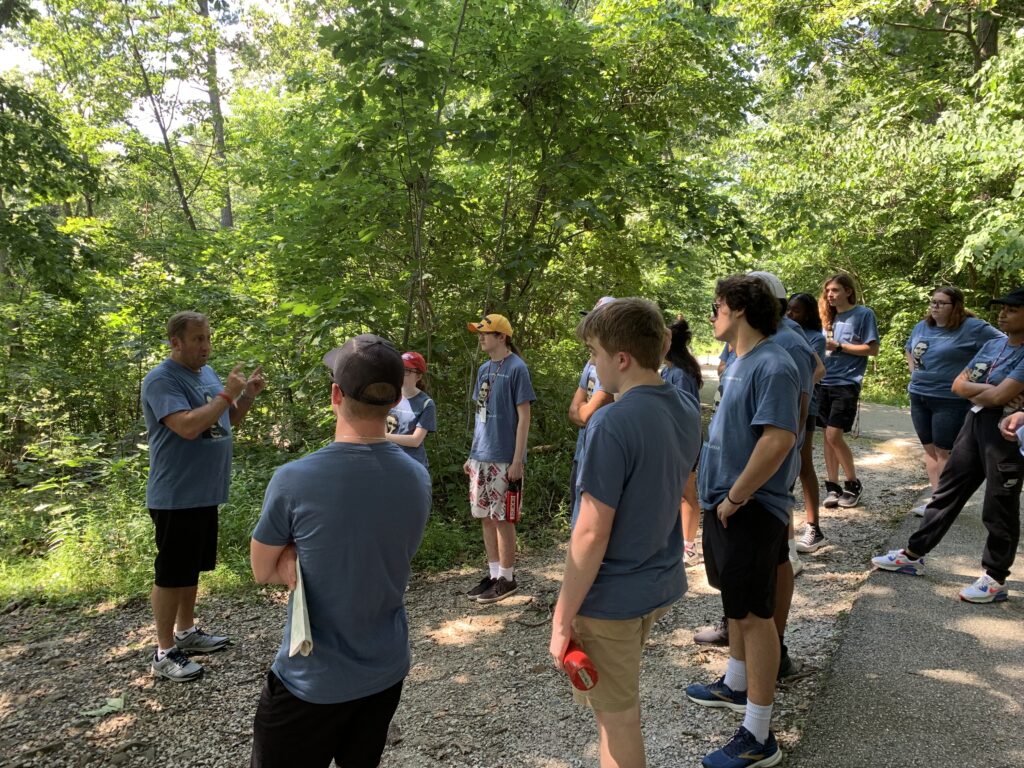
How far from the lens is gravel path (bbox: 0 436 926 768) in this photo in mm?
2783

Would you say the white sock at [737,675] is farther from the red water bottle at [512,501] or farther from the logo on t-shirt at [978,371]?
the logo on t-shirt at [978,371]

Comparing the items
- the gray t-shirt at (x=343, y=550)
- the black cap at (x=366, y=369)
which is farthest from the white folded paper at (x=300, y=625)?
the black cap at (x=366, y=369)

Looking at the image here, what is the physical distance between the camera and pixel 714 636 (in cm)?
350

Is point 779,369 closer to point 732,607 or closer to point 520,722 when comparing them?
point 732,607

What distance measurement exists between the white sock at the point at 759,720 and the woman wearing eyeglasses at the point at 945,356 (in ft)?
11.1

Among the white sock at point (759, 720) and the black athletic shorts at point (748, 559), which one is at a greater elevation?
the black athletic shorts at point (748, 559)

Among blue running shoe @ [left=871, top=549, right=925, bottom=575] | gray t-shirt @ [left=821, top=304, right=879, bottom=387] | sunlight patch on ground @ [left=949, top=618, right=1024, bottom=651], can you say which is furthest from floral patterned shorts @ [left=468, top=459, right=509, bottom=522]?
gray t-shirt @ [left=821, top=304, right=879, bottom=387]

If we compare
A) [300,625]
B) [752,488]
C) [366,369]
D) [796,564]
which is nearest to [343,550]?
[300,625]

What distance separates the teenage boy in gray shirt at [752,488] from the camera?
2412 mm

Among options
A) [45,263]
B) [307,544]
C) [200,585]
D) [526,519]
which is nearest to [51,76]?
[45,263]

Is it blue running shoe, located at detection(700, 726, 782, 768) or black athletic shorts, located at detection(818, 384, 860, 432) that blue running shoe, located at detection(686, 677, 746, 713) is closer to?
blue running shoe, located at detection(700, 726, 782, 768)

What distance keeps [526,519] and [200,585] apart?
2841 millimetres

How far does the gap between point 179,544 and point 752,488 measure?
2.98m

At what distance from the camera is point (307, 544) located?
5.52 feet
